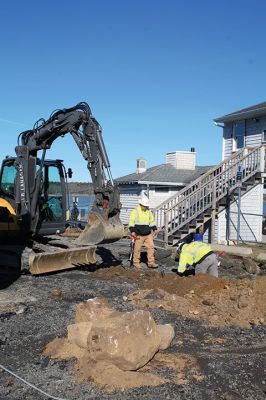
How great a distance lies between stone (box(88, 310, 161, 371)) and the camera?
5.42m

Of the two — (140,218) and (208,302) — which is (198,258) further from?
(140,218)

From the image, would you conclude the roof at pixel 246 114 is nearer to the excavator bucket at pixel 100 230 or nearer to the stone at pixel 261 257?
the stone at pixel 261 257

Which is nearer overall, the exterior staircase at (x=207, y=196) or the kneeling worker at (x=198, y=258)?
the kneeling worker at (x=198, y=258)

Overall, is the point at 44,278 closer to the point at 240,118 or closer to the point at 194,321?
the point at 194,321

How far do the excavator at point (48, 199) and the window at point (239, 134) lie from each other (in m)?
16.9

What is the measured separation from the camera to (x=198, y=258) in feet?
35.1

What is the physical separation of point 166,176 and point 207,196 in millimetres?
14531

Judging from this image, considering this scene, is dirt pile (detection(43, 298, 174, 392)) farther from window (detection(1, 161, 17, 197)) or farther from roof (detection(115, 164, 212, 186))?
roof (detection(115, 164, 212, 186))

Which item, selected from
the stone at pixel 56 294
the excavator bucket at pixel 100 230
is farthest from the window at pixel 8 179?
the stone at pixel 56 294

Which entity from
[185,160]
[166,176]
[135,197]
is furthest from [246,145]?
[135,197]

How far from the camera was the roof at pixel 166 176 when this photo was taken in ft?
108

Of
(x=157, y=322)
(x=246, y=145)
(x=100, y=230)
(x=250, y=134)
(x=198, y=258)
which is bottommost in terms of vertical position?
(x=157, y=322)

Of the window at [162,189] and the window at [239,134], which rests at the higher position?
the window at [239,134]

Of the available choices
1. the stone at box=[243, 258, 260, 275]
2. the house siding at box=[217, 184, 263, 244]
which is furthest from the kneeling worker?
the house siding at box=[217, 184, 263, 244]
